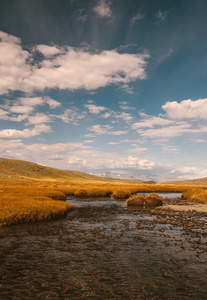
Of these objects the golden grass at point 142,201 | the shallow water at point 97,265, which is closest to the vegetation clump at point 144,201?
the golden grass at point 142,201

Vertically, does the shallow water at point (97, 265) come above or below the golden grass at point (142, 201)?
below

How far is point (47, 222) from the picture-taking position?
2284 centimetres

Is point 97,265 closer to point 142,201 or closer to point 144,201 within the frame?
point 142,201

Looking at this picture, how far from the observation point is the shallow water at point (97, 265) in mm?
9617

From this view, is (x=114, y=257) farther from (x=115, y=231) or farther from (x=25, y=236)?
(x=25, y=236)

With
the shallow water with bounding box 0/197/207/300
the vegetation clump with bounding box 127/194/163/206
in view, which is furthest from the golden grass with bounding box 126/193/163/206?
the shallow water with bounding box 0/197/207/300

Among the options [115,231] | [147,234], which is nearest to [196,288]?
[147,234]

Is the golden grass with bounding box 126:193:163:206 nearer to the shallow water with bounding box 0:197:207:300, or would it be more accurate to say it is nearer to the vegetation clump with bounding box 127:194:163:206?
the vegetation clump with bounding box 127:194:163:206

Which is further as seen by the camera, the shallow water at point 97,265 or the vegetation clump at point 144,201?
the vegetation clump at point 144,201

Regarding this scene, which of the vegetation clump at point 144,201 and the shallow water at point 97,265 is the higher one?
the vegetation clump at point 144,201

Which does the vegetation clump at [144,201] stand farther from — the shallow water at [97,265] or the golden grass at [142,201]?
the shallow water at [97,265]

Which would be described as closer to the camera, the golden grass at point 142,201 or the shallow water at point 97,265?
the shallow water at point 97,265

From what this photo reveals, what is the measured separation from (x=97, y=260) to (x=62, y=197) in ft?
109

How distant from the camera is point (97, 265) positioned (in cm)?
1244
